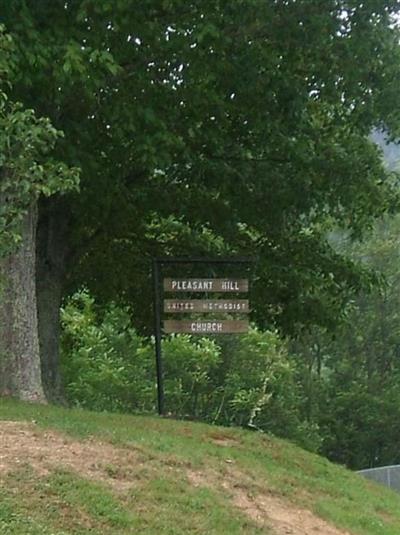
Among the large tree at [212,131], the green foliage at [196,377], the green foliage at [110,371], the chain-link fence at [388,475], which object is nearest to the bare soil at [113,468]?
the large tree at [212,131]

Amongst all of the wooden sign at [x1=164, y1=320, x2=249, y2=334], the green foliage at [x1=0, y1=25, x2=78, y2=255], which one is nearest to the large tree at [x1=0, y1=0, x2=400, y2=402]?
the green foliage at [x1=0, y1=25, x2=78, y2=255]

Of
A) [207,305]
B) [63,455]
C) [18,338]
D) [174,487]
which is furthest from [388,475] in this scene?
[63,455]

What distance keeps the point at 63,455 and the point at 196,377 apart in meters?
20.0

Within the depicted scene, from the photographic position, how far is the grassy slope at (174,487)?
575cm

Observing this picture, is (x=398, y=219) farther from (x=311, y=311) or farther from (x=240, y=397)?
(x=311, y=311)

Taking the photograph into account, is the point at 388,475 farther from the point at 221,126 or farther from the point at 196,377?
the point at 196,377

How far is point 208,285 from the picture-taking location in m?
11.3

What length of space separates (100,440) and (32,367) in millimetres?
2109

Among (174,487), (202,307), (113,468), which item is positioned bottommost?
(174,487)

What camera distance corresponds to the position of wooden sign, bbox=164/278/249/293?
1135 centimetres

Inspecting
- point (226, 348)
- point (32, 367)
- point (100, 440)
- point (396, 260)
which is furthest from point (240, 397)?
point (100, 440)

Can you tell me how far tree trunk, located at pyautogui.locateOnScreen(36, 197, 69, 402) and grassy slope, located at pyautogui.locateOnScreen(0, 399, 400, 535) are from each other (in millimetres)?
2123

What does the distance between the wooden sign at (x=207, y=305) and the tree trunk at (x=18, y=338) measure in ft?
7.40

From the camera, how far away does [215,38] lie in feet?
31.2
